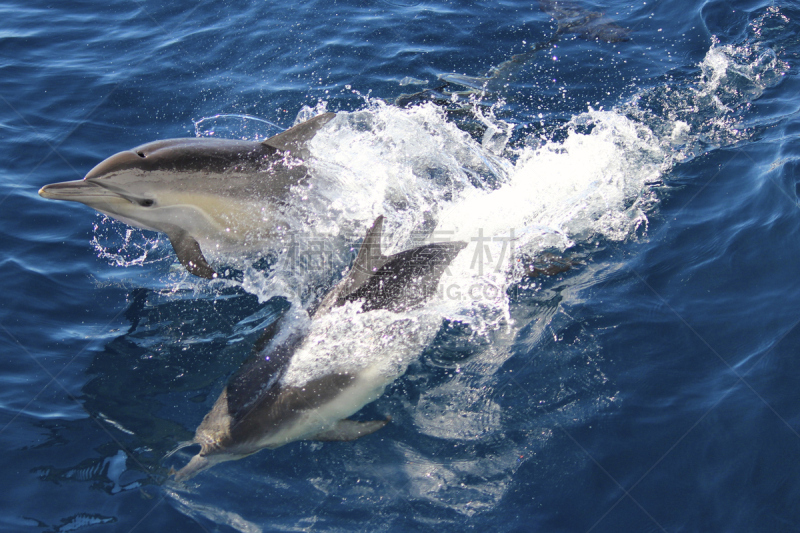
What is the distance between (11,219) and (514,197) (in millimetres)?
6954

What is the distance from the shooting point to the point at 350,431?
5.68m

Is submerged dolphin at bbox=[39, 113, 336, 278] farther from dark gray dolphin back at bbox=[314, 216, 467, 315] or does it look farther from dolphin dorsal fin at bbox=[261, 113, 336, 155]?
dark gray dolphin back at bbox=[314, 216, 467, 315]

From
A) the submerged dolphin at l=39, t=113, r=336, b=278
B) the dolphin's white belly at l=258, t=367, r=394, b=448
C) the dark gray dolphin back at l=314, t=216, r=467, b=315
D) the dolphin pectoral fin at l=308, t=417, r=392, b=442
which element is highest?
the submerged dolphin at l=39, t=113, r=336, b=278

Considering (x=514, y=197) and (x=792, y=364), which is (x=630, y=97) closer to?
(x=514, y=197)

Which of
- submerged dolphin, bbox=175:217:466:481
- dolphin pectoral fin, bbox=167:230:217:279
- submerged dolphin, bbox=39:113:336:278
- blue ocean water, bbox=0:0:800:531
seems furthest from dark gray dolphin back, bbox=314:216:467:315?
submerged dolphin, bbox=39:113:336:278

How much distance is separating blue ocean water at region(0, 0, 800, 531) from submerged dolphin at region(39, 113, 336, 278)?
456mm

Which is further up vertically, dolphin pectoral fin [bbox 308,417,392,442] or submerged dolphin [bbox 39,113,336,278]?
submerged dolphin [bbox 39,113,336,278]

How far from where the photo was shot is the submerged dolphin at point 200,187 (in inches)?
266

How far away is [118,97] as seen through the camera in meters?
10.7

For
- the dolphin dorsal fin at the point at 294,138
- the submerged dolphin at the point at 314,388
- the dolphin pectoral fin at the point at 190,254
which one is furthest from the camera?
the dolphin dorsal fin at the point at 294,138

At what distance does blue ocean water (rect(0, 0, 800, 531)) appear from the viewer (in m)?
5.28

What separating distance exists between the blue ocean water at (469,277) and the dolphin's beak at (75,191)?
1.39 meters

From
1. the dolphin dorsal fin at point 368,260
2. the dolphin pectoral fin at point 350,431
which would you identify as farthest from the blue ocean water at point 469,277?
the dolphin dorsal fin at point 368,260

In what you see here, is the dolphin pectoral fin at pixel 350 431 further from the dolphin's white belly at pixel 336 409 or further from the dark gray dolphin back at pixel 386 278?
the dark gray dolphin back at pixel 386 278
